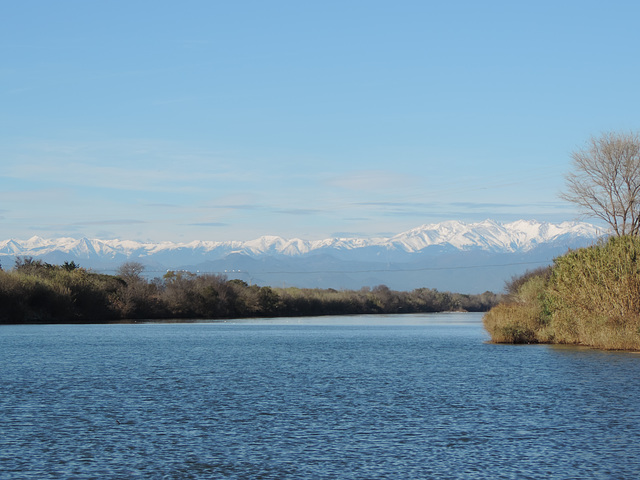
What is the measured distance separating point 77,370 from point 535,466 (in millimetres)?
26225

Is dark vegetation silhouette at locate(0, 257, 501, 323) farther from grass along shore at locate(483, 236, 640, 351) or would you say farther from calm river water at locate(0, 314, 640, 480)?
grass along shore at locate(483, 236, 640, 351)

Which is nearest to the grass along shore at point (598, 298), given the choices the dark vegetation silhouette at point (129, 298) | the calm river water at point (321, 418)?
the calm river water at point (321, 418)

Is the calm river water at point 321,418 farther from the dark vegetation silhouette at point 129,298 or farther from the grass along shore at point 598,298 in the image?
the dark vegetation silhouette at point 129,298

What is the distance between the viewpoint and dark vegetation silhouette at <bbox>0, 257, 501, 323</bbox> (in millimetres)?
97875

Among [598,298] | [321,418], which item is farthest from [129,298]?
[321,418]

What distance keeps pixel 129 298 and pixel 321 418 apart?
98959 millimetres

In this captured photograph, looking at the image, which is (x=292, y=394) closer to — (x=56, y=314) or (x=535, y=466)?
(x=535, y=466)

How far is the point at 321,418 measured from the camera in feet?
78.6

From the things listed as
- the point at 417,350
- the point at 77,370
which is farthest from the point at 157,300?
the point at 77,370

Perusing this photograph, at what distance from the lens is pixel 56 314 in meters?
102

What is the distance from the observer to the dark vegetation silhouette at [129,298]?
97.9 metres

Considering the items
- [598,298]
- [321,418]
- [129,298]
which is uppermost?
[129,298]

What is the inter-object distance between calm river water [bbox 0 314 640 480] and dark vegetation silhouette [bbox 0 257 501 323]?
56.2 m

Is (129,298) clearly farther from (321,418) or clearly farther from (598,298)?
(321,418)
